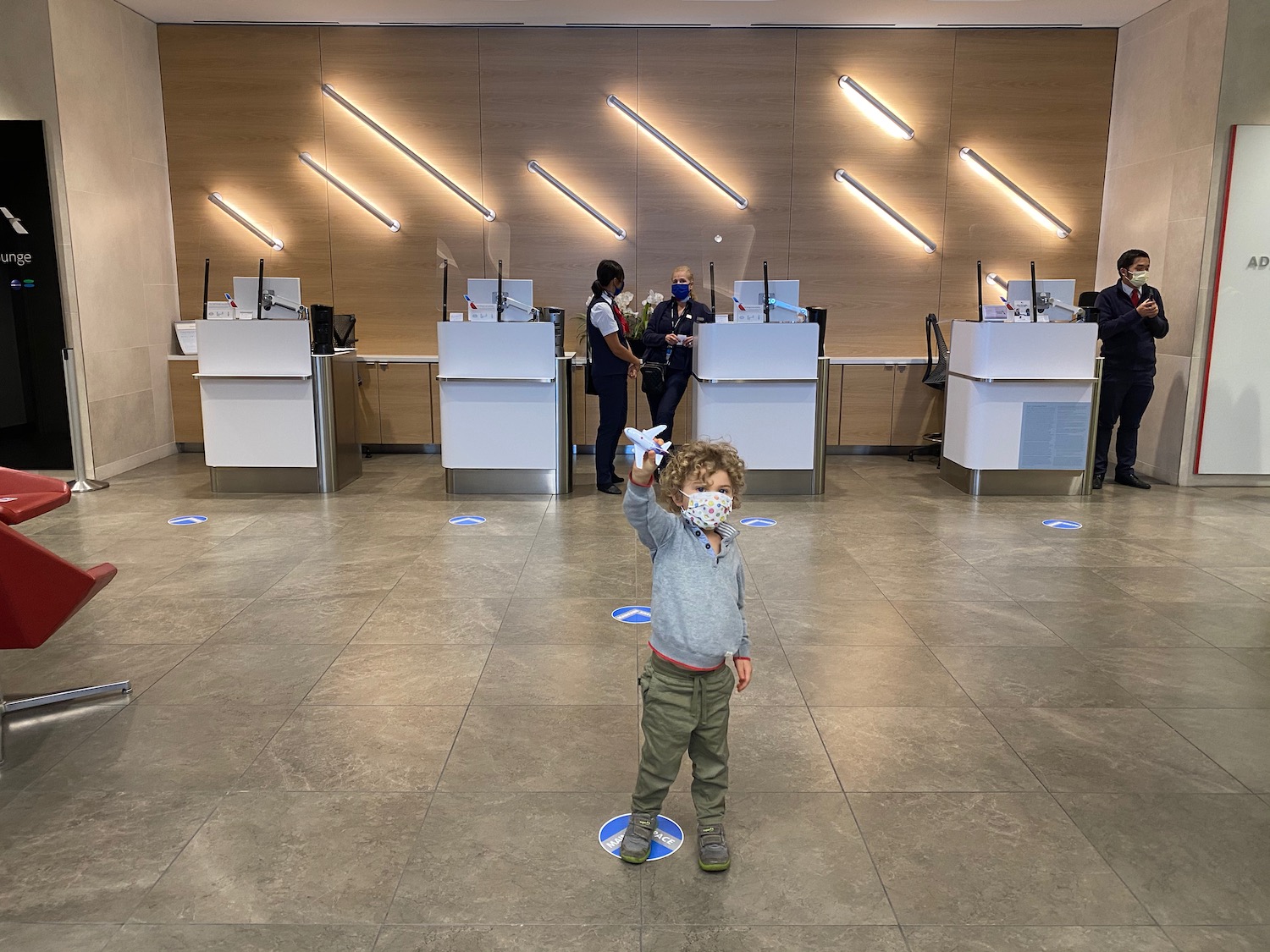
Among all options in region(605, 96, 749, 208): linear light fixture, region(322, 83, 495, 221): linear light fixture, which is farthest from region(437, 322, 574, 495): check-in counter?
region(605, 96, 749, 208): linear light fixture

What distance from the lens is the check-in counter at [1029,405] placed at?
265 inches

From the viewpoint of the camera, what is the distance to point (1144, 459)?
782 centimetres

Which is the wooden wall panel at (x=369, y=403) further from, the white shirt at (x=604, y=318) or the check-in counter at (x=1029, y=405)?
the check-in counter at (x=1029, y=405)

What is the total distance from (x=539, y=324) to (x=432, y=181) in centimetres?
283

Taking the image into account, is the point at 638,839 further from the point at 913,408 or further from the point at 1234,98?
the point at 1234,98

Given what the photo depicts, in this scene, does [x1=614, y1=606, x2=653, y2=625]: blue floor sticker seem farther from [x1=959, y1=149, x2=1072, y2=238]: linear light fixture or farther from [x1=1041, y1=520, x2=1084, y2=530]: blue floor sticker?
[x1=959, y1=149, x2=1072, y2=238]: linear light fixture

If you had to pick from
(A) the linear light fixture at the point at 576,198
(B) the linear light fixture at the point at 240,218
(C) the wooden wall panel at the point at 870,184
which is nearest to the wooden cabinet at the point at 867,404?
(C) the wooden wall panel at the point at 870,184

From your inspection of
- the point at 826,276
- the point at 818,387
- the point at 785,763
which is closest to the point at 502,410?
the point at 818,387

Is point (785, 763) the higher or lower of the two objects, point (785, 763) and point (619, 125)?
the lower

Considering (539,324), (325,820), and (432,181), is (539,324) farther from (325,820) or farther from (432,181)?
(325,820)

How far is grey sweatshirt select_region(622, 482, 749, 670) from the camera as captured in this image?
7.35 ft

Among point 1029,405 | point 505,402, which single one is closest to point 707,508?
point 505,402

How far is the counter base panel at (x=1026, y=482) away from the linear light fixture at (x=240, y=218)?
632 cm

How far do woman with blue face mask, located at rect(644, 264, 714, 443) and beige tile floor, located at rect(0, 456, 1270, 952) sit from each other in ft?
6.98
